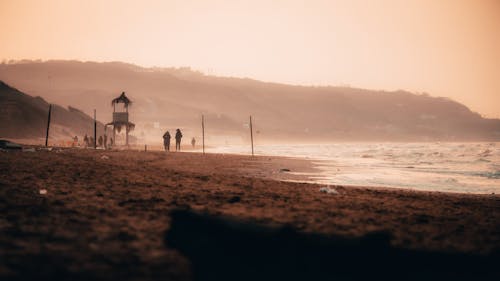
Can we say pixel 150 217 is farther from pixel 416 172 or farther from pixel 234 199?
pixel 416 172

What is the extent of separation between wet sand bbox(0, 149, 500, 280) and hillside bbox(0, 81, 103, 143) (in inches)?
2839

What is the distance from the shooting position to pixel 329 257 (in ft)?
17.8

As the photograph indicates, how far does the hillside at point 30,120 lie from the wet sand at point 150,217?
72099mm

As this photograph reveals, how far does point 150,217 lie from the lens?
7.06m

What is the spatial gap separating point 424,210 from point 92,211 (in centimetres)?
800

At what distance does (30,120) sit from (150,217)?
85694mm

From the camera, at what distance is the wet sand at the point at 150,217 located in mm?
4754

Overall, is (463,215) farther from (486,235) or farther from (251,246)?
(251,246)

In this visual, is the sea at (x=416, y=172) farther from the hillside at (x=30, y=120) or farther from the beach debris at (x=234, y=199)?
the hillside at (x=30, y=120)

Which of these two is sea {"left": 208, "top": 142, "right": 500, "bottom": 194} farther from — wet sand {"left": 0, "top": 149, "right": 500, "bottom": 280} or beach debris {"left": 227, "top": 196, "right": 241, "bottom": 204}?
beach debris {"left": 227, "top": 196, "right": 241, "bottom": 204}

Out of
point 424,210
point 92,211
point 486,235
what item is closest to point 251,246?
point 92,211

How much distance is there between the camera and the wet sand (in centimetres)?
475

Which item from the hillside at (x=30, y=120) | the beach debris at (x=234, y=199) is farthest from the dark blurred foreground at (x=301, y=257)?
the hillside at (x=30, y=120)

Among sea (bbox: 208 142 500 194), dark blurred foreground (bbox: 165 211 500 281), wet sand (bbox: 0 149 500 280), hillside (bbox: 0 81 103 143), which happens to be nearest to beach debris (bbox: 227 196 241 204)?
wet sand (bbox: 0 149 500 280)
